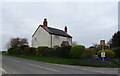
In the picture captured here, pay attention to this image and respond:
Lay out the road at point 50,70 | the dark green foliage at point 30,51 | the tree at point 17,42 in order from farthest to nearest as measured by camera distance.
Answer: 1. the tree at point 17,42
2. the dark green foliage at point 30,51
3. the road at point 50,70

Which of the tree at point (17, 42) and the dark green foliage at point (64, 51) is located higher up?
the tree at point (17, 42)

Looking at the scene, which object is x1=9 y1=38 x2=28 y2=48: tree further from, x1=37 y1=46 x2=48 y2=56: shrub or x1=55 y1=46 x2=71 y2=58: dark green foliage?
x1=55 y1=46 x2=71 y2=58: dark green foliage

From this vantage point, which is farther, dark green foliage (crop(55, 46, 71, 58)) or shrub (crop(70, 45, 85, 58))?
dark green foliage (crop(55, 46, 71, 58))

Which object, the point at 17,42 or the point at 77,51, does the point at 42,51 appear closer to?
the point at 77,51

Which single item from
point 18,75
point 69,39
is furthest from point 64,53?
point 69,39

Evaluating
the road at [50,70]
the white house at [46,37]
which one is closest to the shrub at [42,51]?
the white house at [46,37]

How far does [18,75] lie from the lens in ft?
32.0

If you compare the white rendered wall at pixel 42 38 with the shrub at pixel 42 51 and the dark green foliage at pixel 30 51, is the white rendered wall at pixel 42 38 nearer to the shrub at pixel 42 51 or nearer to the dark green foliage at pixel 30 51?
the dark green foliage at pixel 30 51

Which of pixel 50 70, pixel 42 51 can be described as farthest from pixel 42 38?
pixel 50 70

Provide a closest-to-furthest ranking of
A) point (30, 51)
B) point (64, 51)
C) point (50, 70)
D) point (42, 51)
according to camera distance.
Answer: point (50, 70) → point (64, 51) → point (42, 51) → point (30, 51)

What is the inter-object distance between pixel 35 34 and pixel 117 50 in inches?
1066

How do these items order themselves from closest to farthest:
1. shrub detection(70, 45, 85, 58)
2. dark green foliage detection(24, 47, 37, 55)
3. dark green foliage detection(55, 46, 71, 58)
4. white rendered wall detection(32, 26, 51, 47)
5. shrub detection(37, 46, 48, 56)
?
shrub detection(70, 45, 85, 58) < dark green foliage detection(55, 46, 71, 58) < shrub detection(37, 46, 48, 56) < dark green foliage detection(24, 47, 37, 55) < white rendered wall detection(32, 26, 51, 47)

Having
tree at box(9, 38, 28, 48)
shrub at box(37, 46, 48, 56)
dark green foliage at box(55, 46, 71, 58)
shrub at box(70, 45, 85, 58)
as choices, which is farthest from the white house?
shrub at box(70, 45, 85, 58)

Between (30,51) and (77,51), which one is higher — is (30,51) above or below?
below
